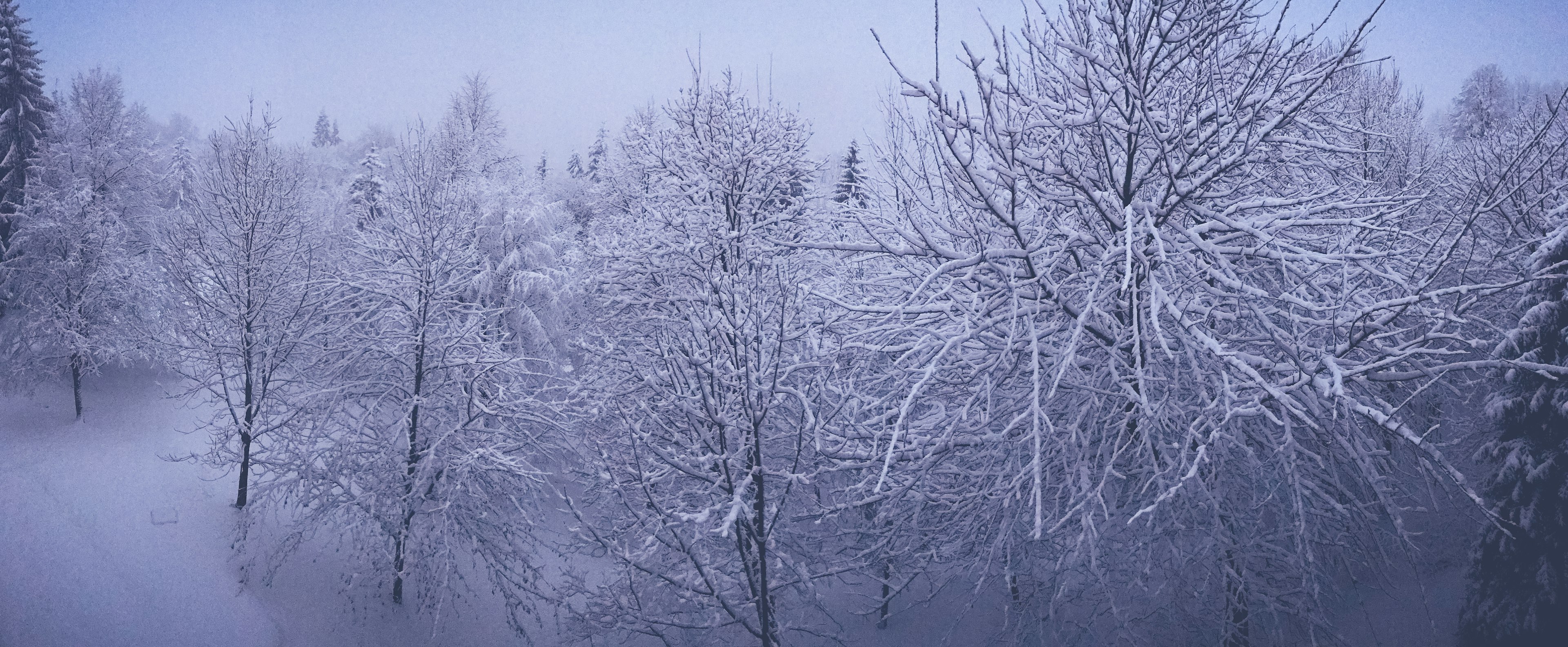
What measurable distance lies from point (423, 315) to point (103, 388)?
16816 mm

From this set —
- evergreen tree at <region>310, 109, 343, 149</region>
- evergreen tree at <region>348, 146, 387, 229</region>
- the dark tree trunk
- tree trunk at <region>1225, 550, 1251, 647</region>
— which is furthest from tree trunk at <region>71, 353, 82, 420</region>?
evergreen tree at <region>310, 109, 343, 149</region>

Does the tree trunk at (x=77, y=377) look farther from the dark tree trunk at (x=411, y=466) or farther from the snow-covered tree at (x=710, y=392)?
the snow-covered tree at (x=710, y=392)

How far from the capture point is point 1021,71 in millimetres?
5535

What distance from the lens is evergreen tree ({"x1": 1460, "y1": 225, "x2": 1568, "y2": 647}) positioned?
6570 mm

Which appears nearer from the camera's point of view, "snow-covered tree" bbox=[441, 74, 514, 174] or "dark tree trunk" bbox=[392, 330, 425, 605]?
"dark tree trunk" bbox=[392, 330, 425, 605]

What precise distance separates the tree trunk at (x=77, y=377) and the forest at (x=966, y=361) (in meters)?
0.14

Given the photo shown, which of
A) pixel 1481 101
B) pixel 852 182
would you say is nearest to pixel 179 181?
pixel 852 182

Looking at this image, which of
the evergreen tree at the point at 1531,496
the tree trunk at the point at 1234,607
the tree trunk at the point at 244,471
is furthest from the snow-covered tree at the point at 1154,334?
the tree trunk at the point at 244,471

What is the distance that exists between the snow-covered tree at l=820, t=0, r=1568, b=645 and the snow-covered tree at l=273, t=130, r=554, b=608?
7.54 meters

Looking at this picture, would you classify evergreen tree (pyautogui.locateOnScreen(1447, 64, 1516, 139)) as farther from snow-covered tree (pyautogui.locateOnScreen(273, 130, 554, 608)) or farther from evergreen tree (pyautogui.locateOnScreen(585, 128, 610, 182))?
snow-covered tree (pyautogui.locateOnScreen(273, 130, 554, 608))

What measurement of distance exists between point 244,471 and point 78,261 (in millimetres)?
10584

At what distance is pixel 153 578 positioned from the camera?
10.1m

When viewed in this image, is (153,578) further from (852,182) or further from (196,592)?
(852,182)

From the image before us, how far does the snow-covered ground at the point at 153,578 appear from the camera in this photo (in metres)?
9.30
